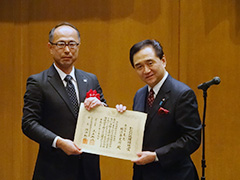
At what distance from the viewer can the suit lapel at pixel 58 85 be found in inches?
88.5

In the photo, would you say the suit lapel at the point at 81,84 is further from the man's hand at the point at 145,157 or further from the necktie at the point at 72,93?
→ the man's hand at the point at 145,157

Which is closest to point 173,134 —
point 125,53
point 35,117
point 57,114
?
point 57,114

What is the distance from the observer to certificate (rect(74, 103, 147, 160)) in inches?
79.6

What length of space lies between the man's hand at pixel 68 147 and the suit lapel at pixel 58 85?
9.3 inches

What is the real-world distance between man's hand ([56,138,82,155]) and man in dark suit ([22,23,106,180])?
3cm

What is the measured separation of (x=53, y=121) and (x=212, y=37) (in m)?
2.10

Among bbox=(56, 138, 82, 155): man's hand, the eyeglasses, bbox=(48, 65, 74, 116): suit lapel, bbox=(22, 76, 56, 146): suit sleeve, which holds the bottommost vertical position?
bbox=(56, 138, 82, 155): man's hand

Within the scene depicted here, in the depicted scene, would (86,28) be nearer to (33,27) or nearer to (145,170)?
(33,27)

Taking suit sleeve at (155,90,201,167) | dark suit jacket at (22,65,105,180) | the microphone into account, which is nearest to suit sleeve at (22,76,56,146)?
dark suit jacket at (22,65,105,180)

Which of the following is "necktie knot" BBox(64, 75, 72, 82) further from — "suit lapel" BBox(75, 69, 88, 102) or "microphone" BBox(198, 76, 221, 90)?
"microphone" BBox(198, 76, 221, 90)

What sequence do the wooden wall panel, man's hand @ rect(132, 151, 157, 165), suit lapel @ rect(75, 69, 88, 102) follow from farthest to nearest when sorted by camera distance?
the wooden wall panel → suit lapel @ rect(75, 69, 88, 102) → man's hand @ rect(132, 151, 157, 165)

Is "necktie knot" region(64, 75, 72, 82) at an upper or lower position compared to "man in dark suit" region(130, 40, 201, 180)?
upper

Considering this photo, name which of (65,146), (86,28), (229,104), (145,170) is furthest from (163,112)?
(86,28)

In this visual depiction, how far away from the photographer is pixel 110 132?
2.08 meters
